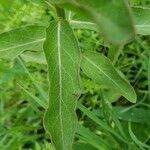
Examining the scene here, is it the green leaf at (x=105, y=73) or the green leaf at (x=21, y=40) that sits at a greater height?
the green leaf at (x=21, y=40)

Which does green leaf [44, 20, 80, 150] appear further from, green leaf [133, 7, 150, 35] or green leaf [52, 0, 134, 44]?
green leaf [52, 0, 134, 44]

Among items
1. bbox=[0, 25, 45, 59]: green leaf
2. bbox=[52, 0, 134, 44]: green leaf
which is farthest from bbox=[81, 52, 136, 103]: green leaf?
bbox=[52, 0, 134, 44]: green leaf

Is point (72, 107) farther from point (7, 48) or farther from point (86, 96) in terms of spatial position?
point (86, 96)

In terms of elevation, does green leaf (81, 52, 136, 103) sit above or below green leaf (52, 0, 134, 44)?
below

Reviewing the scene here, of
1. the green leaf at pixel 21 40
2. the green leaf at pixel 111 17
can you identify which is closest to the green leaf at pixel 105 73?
the green leaf at pixel 21 40

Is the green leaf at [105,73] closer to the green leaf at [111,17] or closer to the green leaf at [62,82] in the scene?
the green leaf at [62,82]
